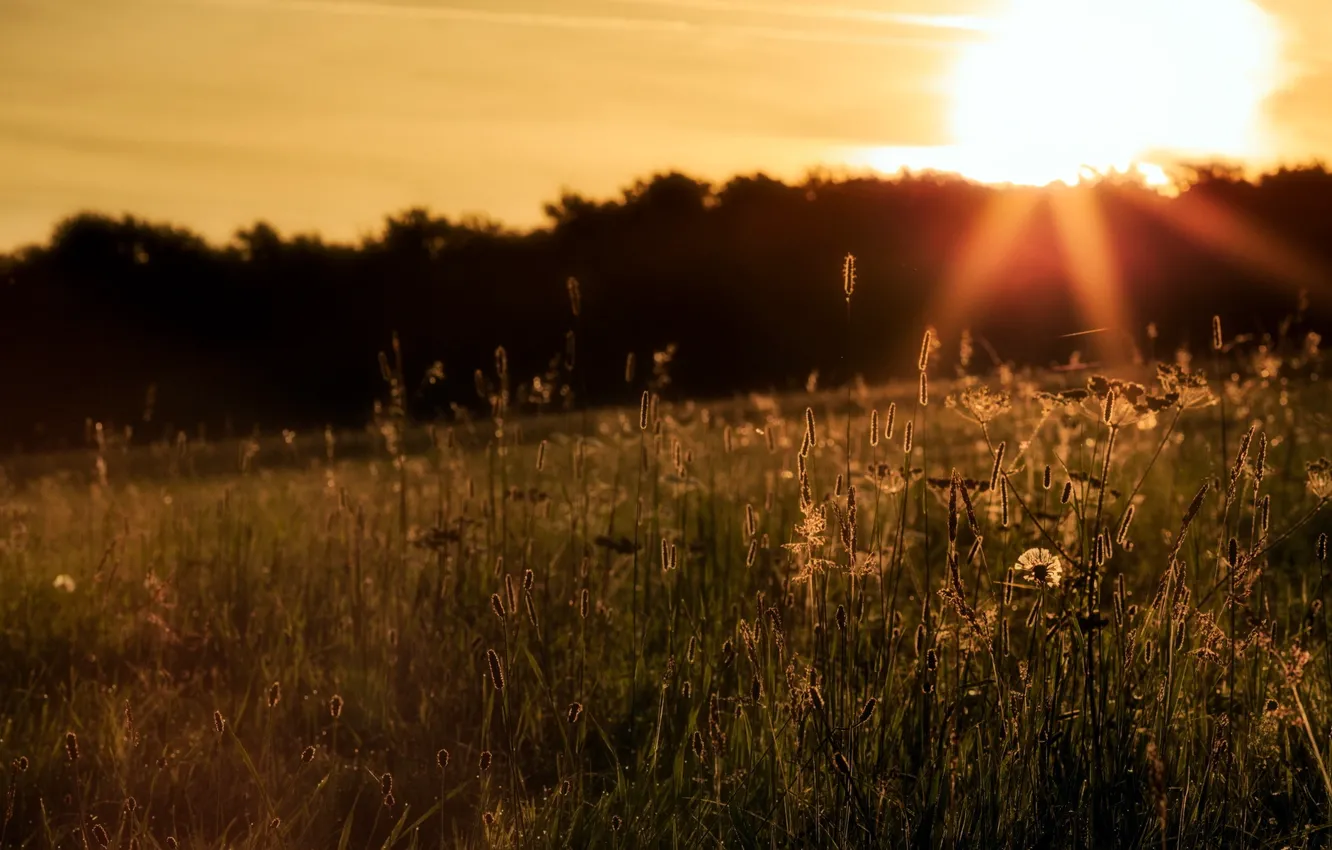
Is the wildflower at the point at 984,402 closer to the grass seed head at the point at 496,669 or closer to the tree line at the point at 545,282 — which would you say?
the grass seed head at the point at 496,669

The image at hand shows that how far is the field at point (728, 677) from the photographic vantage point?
2219 mm

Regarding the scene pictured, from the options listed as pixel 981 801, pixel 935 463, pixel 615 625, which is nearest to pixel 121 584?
pixel 615 625

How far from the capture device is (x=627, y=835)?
7.78 ft

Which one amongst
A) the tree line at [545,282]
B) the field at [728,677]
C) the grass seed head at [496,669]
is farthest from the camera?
the tree line at [545,282]

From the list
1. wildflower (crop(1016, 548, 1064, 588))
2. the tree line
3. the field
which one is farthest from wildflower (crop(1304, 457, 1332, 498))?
the tree line

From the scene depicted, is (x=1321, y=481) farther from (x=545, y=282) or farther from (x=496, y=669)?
(x=545, y=282)

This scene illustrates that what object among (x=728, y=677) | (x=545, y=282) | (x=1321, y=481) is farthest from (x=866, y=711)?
(x=545, y=282)

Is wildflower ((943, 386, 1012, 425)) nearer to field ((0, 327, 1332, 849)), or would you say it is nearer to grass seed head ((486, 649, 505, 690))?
field ((0, 327, 1332, 849))

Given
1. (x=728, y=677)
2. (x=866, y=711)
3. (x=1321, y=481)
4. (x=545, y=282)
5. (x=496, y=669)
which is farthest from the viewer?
(x=545, y=282)

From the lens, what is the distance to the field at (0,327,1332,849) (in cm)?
222

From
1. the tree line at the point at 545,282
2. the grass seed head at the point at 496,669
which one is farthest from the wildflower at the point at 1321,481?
the tree line at the point at 545,282

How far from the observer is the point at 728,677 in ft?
10.5

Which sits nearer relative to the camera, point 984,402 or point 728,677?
point 984,402

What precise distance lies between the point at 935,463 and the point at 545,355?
15.9m
